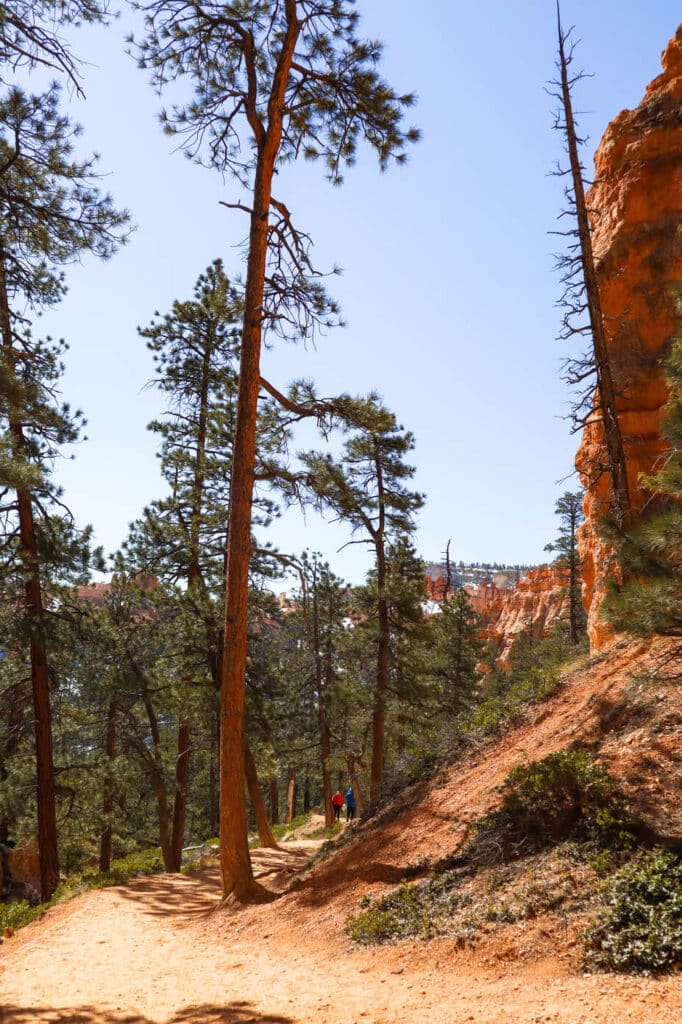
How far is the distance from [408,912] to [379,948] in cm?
53

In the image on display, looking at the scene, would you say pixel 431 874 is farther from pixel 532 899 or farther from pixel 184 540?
pixel 184 540

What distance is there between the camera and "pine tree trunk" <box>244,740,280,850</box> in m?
15.0

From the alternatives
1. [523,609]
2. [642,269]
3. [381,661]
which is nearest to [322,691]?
[381,661]

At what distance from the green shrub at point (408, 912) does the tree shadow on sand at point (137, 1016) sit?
5.18 feet

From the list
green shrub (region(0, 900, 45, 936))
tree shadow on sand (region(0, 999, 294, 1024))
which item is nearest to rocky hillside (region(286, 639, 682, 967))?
tree shadow on sand (region(0, 999, 294, 1024))

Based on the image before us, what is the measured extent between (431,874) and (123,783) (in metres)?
8.87

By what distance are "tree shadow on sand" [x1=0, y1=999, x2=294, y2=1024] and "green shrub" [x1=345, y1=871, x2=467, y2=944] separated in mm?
1579

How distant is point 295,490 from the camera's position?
32.2 ft

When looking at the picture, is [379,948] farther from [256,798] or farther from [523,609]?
[523,609]

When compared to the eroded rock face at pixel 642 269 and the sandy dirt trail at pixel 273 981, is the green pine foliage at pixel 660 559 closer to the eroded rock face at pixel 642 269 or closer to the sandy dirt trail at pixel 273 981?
the sandy dirt trail at pixel 273 981

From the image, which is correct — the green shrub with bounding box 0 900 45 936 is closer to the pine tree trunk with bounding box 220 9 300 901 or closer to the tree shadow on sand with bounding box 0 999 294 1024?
the pine tree trunk with bounding box 220 9 300 901

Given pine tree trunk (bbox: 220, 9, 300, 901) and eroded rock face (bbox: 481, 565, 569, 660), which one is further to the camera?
eroded rock face (bbox: 481, 565, 569, 660)

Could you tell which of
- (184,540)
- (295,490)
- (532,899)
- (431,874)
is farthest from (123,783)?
(532,899)

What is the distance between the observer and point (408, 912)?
6020mm
